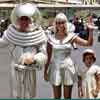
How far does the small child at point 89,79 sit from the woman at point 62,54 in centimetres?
13

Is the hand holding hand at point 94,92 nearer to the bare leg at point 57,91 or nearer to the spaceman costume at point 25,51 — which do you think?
the bare leg at point 57,91

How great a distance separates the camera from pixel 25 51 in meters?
6.39

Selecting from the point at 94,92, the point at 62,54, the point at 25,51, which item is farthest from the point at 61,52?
the point at 94,92

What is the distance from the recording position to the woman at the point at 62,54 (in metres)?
6.60

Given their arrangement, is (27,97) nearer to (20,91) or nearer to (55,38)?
(20,91)

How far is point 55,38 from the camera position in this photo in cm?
673

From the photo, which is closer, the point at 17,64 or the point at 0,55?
the point at 17,64

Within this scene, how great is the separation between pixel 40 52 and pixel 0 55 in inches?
583

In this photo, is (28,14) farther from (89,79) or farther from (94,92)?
(94,92)

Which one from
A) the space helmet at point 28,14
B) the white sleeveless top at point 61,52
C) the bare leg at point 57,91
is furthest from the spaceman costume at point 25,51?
the bare leg at point 57,91

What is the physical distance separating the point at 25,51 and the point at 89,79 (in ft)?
3.03

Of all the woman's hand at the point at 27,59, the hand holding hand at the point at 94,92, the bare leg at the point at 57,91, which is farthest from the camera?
the bare leg at the point at 57,91

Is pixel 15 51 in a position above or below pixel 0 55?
above

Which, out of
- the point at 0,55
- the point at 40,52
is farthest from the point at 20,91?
the point at 0,55
